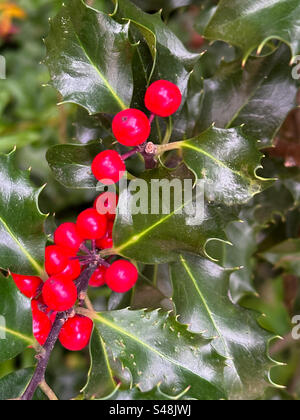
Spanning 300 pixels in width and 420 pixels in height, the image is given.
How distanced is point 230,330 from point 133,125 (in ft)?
1.45

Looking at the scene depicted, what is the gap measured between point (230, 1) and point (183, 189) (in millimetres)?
344

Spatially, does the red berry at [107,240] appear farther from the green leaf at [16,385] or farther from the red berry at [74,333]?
the green leaf at [16,385]

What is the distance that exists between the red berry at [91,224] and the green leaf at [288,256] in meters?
0.61

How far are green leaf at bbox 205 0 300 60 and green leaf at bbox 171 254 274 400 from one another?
1.39 feet

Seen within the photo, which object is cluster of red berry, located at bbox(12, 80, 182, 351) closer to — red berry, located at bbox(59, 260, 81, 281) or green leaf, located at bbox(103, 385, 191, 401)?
red berry, located at bbox(59, 260, 81, 281)

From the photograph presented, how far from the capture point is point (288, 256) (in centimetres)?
131

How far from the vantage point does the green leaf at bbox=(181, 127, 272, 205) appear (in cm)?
81

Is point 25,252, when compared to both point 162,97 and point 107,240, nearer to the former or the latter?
point 107,240

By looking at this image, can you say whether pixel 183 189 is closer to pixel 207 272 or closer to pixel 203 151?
pixel 203 151

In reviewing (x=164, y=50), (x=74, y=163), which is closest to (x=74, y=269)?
(x=74, y=163)

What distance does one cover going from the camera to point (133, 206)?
0.87m

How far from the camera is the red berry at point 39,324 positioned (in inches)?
34.3

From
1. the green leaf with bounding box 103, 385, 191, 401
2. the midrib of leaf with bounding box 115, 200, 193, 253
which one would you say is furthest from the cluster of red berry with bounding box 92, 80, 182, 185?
the green leaf with bounding box 103, 385, 191, 401

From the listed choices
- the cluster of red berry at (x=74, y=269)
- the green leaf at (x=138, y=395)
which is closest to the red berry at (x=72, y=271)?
the cluster of red berry at (x=74, y=269)
